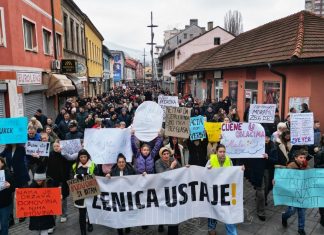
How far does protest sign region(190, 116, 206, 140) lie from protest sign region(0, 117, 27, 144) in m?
3.89

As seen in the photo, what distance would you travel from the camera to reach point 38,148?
7125mm

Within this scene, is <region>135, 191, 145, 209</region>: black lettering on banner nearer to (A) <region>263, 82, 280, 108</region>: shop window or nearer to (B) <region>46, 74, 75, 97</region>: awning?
(A) <region>263, 82, 280, 108</region>: shop window

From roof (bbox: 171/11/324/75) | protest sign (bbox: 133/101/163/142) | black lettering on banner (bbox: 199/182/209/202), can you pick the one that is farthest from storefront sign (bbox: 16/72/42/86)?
roof (bbox: 171/11/324/75)

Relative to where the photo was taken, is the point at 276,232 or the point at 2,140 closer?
the point at 276,232

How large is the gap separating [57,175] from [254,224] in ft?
13.6

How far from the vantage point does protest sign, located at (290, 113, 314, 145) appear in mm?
→ 7117

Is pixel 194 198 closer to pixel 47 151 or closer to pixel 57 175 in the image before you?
pixel 57 175

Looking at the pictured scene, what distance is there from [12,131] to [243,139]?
506 centimetres

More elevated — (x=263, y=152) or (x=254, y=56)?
(x=254, y=56)

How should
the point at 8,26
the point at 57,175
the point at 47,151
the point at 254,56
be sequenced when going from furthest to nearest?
the point at 254,56 < the point at 8,26 < the point at 47,151 < the point at 57,175

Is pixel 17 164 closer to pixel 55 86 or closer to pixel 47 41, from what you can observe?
pixel 55 86

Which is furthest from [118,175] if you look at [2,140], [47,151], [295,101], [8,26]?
[295,101]

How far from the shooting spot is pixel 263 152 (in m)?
6.47

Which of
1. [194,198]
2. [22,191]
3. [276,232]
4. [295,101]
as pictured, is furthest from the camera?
[295,101]
